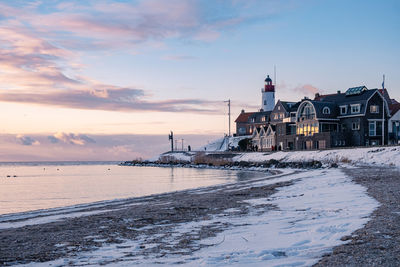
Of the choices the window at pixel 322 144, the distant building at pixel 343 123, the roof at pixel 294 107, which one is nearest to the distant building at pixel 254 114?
the roof at pixel 294 107

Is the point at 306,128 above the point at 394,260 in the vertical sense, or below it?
above

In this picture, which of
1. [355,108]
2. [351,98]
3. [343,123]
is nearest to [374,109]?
[355,108]

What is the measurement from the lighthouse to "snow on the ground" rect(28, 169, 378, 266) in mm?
97482

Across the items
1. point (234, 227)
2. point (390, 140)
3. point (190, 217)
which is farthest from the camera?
point (390, 140)

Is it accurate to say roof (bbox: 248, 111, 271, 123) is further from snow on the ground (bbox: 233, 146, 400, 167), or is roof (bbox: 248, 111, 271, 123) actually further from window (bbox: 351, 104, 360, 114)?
snow on the ground (bbox: 233, 146, 400, 167)

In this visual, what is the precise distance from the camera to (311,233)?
874 centimetres

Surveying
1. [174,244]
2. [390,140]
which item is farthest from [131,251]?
[390,140]

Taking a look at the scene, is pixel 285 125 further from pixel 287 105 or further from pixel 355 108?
pixel 355 108

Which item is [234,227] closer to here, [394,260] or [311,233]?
[311,233]

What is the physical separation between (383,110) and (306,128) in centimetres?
1307

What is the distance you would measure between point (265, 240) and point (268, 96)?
339ft

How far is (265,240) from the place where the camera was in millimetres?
8352

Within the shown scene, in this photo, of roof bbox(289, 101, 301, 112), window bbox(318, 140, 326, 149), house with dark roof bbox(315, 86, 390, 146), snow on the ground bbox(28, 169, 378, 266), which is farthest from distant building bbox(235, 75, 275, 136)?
snow on the ground bbox(28, 169, 378, 266)

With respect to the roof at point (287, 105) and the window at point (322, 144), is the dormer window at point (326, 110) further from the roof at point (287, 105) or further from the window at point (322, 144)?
the roof at point (287, 105)
